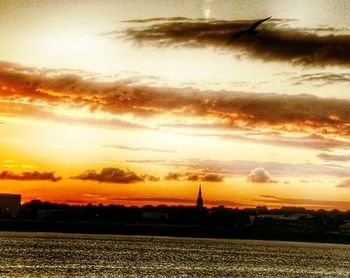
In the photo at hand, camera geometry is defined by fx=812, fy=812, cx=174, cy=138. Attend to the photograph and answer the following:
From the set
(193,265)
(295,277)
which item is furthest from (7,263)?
(295,277)

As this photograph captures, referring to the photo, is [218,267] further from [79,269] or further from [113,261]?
[79,269]

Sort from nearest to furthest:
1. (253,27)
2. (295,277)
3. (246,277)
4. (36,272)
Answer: (253,27) → (36,272) → (246,277) → (295,277)

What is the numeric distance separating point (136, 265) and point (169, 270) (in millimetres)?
9987

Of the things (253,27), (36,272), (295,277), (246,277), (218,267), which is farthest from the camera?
(218,267)

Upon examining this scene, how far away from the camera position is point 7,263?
11075 centimetres

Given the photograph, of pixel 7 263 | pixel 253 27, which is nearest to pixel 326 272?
pixel 7 263

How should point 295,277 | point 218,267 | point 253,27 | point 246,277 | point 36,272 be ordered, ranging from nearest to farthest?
point 253,27, point 36,272, point 246,277, point 295,277, point 218,267

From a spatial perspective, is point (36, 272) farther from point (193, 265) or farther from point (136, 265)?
point (193, 265)

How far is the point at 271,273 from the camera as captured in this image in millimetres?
118250

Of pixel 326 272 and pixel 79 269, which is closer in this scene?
pixel 79 269

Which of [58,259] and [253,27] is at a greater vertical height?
[253,27]

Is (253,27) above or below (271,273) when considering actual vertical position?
above

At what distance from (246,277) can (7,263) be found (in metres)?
32.5

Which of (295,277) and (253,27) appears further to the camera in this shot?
(295,277)
